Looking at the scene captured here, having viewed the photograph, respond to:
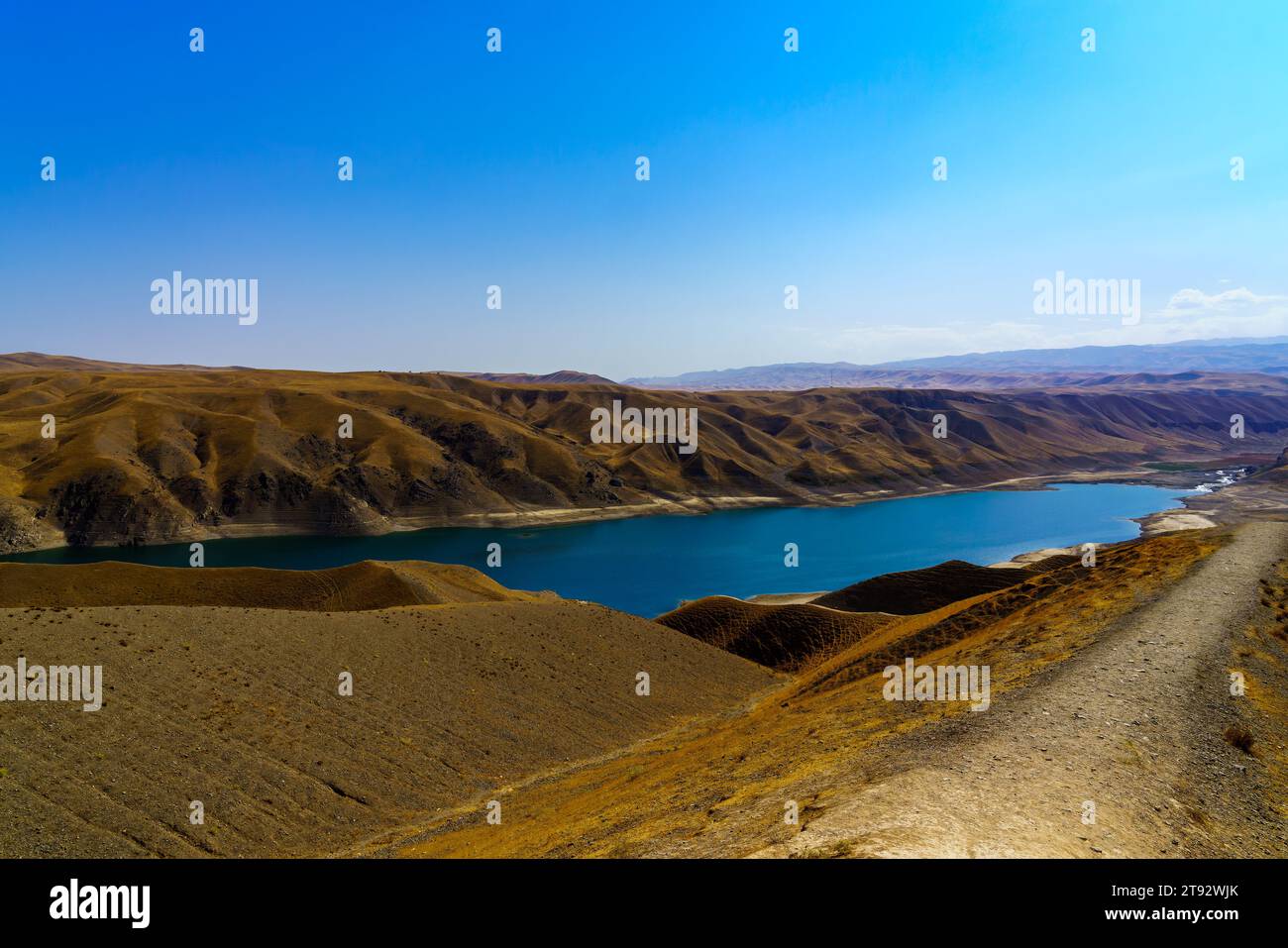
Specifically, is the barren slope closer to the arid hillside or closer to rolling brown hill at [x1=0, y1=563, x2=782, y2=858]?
rolling brown hill at [x1=0, y1=563, x2=782, y2=858]

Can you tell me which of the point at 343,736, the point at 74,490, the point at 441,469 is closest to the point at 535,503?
the point at 441,469

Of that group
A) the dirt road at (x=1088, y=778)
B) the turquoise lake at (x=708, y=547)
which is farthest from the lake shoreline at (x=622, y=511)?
the dirt road at (x=1088, y=778)

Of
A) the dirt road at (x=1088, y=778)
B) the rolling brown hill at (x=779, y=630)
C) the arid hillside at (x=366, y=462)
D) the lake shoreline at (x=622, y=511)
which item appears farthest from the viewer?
the lake shoreline at (x=622, y=511)

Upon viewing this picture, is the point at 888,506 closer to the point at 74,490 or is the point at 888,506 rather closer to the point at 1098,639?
the point at 1098,639

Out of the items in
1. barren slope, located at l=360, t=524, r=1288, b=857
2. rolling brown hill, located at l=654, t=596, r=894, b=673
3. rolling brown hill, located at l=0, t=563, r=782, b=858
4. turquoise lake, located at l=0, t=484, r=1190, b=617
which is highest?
barren slope, located at l=360, t=524, r=1288, b=857

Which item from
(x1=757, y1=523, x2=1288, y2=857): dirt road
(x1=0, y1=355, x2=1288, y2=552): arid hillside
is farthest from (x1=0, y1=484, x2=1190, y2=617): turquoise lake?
(x1=757, y1=523, x2=1288, y2=857): dirt road

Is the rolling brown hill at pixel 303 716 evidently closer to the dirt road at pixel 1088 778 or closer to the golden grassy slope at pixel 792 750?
the golden grassy slope at pixel 792 750

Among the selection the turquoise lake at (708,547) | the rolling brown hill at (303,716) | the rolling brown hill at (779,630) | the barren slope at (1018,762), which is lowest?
the turquoise lake at (708,547)
